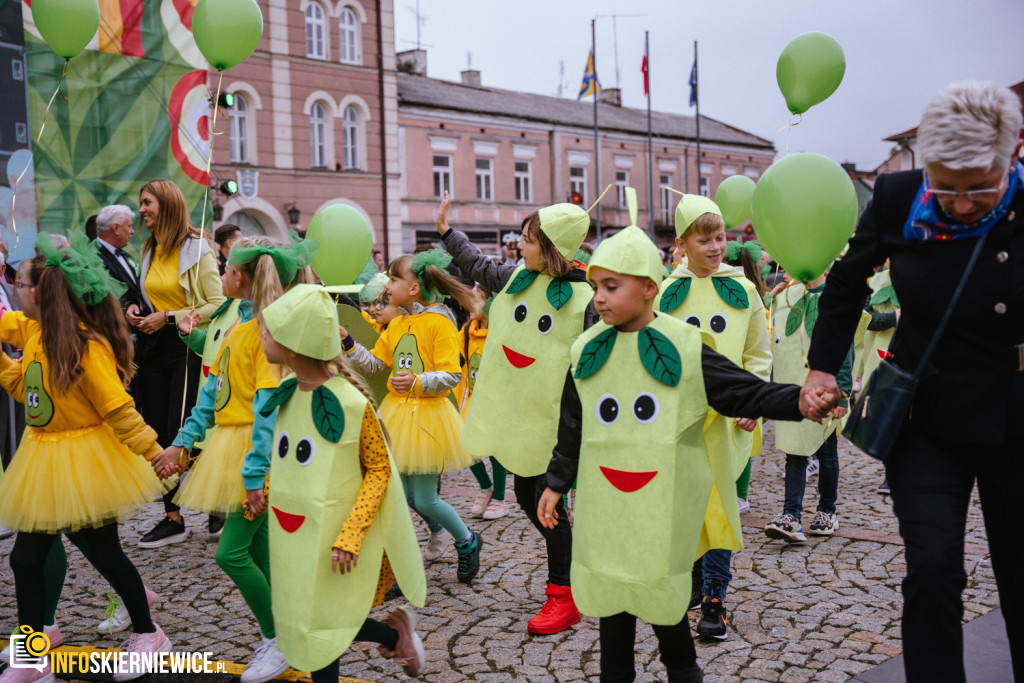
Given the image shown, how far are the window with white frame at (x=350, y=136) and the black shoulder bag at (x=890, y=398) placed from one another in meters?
26.5

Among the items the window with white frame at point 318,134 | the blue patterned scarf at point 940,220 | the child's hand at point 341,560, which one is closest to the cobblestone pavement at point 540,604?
the child's hand at point 341,560

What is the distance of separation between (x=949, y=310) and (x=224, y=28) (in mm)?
4888

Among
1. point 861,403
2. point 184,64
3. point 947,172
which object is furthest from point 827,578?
point 184,64

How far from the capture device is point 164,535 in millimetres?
5941

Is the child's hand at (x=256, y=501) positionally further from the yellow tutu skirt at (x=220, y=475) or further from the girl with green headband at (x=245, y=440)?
the yellow tutu skirt at (x=220, y=475)

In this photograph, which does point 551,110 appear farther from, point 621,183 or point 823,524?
point 823,524

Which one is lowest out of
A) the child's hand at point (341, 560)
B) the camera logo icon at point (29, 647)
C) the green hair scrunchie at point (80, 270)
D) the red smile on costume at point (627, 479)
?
the camera logo icon at point (29, 647)

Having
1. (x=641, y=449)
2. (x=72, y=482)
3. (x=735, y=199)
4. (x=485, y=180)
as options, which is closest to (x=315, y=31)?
(x=485, y=180)

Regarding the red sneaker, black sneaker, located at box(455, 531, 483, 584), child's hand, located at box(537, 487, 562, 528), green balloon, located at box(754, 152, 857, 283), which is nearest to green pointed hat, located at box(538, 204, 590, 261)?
green balloon, located at box(754, 152, 857, 283)

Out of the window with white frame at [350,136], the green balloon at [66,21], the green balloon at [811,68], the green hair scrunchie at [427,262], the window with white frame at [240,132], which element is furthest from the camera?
the window with white frame at [350,136]

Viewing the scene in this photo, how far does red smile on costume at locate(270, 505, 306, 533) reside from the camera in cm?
314

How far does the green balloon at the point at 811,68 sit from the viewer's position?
470 cm

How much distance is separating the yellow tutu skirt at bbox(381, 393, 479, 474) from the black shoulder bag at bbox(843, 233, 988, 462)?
280cm

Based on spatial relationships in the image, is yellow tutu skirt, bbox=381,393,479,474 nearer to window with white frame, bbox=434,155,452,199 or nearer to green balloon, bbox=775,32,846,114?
green balloon, bbox=775,32,846,114
